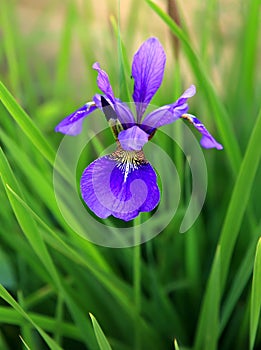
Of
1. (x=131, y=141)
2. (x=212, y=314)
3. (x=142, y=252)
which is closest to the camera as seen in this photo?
(x=131, y=141)

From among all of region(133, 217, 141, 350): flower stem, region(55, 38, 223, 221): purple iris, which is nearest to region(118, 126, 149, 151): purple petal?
region(55, 38, 223, 221): purple iris

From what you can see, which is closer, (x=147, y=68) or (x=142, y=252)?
(x=147, y=68)

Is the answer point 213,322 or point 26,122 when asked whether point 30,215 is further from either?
point 213,322

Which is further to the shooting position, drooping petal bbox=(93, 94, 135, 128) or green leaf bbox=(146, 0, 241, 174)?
green leaf bbox=(146, 0, 241, 174)

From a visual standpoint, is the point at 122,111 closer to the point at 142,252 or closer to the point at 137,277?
the point at 137,277

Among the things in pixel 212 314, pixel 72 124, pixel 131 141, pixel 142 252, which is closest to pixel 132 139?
pixel 131 141

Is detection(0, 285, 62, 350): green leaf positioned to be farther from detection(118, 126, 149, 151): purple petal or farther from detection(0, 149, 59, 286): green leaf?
detection(118, 126, 149, 151): purple petal

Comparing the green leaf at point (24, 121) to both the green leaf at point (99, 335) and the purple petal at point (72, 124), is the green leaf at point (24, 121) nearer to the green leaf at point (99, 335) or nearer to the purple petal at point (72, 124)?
the purple petal at point (72, 124)

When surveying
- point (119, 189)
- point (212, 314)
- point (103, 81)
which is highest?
point (103, 81)

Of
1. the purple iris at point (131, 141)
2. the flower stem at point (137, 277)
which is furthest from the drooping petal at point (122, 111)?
the flower stem at point (137, 277)
